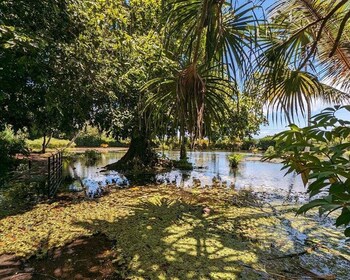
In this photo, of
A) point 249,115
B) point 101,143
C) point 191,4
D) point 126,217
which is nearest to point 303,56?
point 191,4

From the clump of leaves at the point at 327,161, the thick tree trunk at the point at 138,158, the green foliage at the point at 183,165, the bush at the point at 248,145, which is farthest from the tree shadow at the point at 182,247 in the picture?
the bush at the point at 248,145

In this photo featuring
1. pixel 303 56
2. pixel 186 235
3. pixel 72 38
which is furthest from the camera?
pixel 72 38

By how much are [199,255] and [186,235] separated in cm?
62

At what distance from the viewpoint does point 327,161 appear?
1343 mm

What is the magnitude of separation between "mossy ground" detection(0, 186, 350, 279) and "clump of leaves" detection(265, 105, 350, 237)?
156cm

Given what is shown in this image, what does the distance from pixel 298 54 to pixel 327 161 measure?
5.65ft

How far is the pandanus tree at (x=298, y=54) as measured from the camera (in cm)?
244

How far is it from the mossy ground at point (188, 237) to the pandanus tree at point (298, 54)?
1509 millimetres

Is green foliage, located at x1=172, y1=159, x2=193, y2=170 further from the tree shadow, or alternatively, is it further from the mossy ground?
the tree shadow

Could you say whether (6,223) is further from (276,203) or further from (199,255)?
(276,203)

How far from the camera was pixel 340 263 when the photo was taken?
286 centimetres

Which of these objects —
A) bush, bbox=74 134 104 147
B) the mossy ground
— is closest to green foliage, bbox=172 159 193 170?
the mossy ground

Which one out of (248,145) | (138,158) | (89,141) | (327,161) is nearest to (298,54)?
(327,161)

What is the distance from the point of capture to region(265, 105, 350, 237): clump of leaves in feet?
3.21
